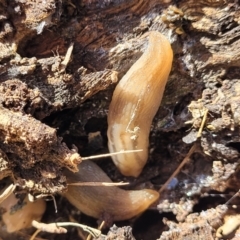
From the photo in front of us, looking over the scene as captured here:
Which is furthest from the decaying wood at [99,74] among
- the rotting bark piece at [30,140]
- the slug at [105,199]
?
the slug at [105,199]

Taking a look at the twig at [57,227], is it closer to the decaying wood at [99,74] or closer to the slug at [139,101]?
the decaying wood at [99,74]

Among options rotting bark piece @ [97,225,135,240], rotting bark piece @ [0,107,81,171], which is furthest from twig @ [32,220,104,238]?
rotting bark piece @ [0,107,81,171]

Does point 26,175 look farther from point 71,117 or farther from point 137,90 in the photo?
point 137,90

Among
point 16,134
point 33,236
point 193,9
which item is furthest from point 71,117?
point 193,9

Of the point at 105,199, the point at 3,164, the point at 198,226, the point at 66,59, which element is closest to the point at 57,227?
the point at 105,199

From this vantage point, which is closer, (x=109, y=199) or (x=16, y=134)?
(x=16, y=134)

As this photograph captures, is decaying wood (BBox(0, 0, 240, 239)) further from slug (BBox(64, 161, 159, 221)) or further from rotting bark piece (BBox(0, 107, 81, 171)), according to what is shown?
slug (BBox(64, 161, 159, 221))
